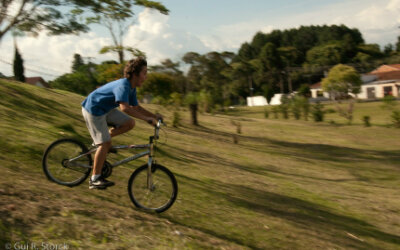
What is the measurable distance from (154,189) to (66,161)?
1.51 m

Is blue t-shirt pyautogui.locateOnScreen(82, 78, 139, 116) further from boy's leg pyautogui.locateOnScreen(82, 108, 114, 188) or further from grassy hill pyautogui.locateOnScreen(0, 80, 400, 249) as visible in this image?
grassy hill pyautogui.locateOnScreen(0, 80, 400, 249)

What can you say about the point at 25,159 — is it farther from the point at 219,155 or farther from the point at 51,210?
the point at 219,155

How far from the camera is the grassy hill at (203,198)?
5094 millimetres

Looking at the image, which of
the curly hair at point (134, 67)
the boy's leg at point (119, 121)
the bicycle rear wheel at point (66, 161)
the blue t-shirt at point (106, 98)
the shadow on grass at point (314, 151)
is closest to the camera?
the blue t-shirt at point (106, 98)

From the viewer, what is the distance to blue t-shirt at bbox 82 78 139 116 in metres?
5.36

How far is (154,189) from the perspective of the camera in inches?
237

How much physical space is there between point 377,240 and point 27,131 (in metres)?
9.13

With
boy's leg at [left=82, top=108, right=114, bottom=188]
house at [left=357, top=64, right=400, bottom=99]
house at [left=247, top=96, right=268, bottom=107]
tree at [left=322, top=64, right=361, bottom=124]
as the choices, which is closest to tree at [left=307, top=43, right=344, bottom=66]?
house at [left=357, top=64, right=400, bottom=99]

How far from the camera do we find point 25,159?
813 centimetres

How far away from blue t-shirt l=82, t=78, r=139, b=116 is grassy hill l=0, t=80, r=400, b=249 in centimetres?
148

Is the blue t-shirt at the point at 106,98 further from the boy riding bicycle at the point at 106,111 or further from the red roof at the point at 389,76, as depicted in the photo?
the red roof at the point at 389,76

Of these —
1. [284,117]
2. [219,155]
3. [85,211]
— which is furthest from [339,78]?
[85,211]

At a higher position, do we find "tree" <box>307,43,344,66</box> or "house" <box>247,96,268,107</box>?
"tree" <box>307,43,344,66</box>

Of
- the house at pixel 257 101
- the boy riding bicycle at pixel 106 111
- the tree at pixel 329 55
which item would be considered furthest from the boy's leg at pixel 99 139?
the tree at pixel 329 55
